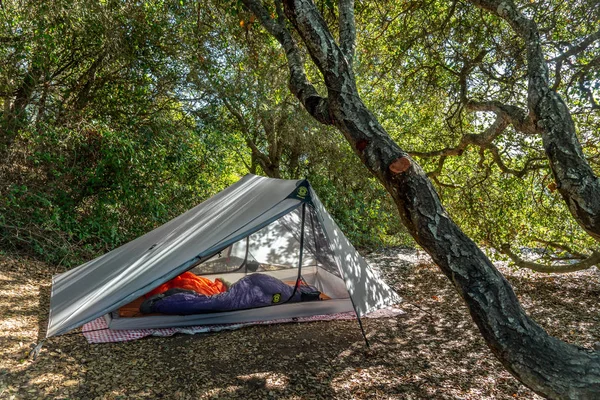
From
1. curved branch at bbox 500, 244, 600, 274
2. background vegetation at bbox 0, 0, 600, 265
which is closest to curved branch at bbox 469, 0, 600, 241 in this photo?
background vegetation at bbox 0, 0, 600, 265

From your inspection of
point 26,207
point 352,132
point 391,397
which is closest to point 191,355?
point 391,397

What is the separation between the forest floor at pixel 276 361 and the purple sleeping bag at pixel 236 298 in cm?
19

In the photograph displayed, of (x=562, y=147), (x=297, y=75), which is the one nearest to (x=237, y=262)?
(x=297, y=75)

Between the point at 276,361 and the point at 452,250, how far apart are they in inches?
56.6

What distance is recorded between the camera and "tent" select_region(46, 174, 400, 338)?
2.88m

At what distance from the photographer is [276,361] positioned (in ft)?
9.00

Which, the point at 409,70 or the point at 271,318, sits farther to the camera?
the point at 409,70

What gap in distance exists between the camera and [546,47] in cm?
393

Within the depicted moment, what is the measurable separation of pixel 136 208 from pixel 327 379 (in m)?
3.59

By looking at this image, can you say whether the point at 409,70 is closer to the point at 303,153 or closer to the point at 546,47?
the point at 546,47

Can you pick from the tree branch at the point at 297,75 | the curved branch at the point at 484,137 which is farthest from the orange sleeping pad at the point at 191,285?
the curved branch at the point at 484,137

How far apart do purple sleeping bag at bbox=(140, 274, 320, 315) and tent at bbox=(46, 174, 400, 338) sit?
0.13ft

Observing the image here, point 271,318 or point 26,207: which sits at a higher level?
point 26,207

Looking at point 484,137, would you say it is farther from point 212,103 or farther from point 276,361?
point 212,103
